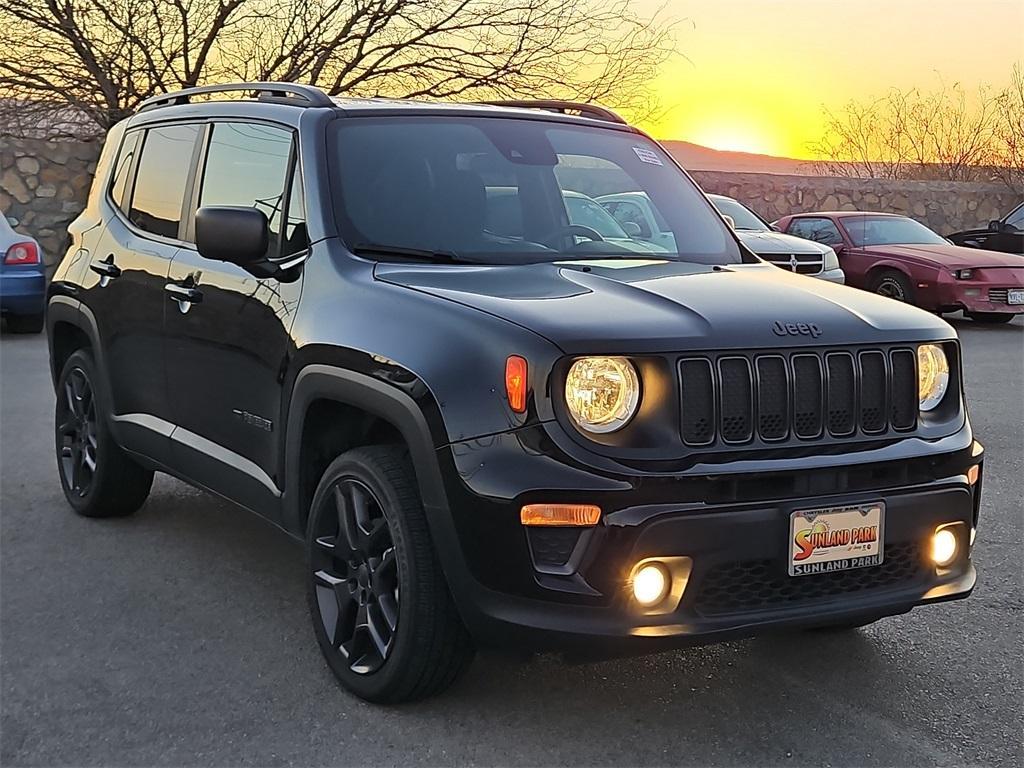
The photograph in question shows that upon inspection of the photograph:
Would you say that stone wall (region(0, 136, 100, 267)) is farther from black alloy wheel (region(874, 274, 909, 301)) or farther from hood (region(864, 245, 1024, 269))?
hood (region(864, 245, 1024, 269))

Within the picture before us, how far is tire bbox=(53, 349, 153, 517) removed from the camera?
218 inches

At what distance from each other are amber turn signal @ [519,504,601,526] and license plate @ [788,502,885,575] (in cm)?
54

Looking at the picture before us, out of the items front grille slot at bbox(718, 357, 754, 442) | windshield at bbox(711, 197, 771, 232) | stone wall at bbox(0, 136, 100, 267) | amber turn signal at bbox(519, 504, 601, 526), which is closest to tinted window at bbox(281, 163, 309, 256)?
amber turn signal at bbox(519, 504, 601, 526)

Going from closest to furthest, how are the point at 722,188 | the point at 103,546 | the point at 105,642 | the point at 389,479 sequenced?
the point at 389,479, the point at 105,642, the point at 103,546, the point at 722,188

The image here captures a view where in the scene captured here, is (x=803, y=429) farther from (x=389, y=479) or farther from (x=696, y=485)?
(x=389, y=479)

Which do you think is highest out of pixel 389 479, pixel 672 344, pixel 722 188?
pixel 672 344

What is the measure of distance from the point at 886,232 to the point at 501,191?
1272 cm

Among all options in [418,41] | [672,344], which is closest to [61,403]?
[672,344]

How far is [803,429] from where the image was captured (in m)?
3.32

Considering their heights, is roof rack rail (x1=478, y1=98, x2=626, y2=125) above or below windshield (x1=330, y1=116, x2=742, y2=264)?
above

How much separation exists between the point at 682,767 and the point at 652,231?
2.13 m

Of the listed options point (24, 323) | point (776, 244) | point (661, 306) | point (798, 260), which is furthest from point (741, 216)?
point (661, 306)

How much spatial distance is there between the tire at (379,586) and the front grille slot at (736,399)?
0.87 metres

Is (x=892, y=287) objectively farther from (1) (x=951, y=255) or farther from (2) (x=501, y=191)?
(2) (x=501, y=191)
